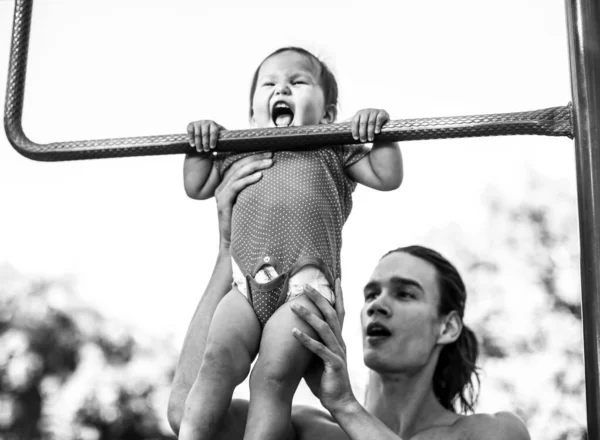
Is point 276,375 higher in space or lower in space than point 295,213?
lower

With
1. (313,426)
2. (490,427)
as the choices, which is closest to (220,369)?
(313,426)

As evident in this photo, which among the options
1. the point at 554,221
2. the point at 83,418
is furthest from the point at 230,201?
the point at 554,221

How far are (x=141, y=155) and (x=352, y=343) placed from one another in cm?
481

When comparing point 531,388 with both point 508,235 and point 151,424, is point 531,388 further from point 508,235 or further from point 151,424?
point 151,424

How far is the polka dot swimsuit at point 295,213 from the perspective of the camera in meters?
1.61

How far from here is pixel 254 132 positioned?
62.6 inches

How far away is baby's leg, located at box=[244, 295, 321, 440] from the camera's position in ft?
4.81

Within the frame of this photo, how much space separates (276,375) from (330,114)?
25.1 inches

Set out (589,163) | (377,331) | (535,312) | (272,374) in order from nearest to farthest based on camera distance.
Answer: (589,163) → (272,374) → (377,331) → (535,312)

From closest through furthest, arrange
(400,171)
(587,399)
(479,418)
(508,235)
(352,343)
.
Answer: (587,399)
(400,171)
(479,418)
(352,343)
(508,235)

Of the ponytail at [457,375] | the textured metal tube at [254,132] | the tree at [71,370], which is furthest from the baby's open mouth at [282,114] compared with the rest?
the tree at [71,370]

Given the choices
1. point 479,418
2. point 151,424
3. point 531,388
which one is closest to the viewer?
point 479,418

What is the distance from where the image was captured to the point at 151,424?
848 cm

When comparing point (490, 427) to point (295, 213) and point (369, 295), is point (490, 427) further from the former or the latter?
point (295, 213)
